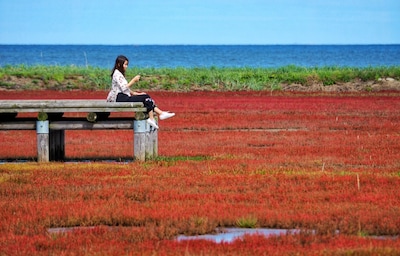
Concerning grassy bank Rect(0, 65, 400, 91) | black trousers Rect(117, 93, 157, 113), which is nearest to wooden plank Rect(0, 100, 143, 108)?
black trousers Rect(117, 93, 157, 113)

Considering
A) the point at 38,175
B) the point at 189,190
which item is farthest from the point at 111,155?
the point at 189,190

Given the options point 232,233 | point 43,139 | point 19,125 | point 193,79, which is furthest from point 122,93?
point 193,79

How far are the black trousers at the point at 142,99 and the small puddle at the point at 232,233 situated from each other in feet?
22.0

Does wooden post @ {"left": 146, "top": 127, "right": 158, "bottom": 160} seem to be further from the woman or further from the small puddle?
the small puddle

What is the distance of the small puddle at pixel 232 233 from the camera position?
10.8m

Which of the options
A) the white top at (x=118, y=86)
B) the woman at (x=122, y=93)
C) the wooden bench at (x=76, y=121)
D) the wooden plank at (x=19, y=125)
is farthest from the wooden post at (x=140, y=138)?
the wooden plank at (x=19, y=125)

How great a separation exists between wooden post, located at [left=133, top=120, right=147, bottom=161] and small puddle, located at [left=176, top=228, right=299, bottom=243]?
6.57 meters

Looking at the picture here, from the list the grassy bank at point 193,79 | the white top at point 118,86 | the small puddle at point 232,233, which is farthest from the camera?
the grassy bank at point 193,79

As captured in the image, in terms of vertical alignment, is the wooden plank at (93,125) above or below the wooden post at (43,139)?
above

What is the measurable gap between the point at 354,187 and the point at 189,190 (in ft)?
8.32

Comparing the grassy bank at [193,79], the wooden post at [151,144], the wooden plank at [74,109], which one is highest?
the wooden plank at [74,109]

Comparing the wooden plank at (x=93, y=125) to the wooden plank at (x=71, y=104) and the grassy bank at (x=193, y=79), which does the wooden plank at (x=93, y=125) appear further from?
the grassy bank at (x=193, y=79)

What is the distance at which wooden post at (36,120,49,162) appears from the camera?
1789 cm

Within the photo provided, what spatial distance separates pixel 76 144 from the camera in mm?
23406
